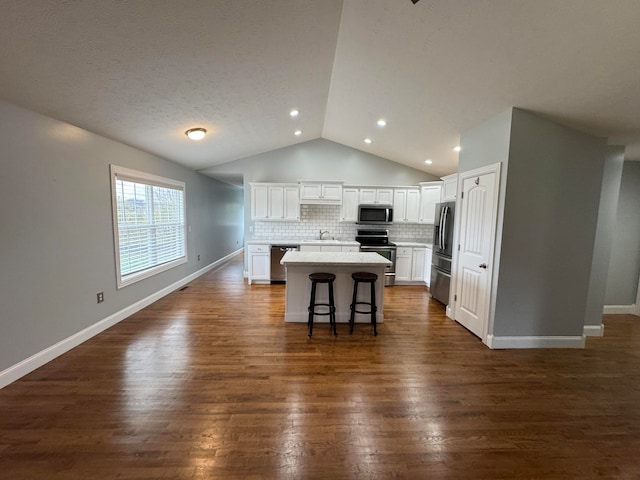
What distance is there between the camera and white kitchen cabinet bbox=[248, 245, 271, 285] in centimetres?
570

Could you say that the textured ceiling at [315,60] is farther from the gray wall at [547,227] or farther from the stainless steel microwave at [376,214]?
the stainless steel microwave at [376,214]

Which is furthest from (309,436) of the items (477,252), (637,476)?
(477,252)

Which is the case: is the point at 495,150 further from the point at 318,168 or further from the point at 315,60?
the point at 318,168

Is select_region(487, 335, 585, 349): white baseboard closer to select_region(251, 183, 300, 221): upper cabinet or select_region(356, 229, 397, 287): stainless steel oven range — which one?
select_region(356, 229, 397, 287): stainless steel oven range

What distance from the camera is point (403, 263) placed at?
5.84 meters

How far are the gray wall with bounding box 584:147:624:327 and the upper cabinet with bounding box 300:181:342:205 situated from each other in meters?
3.99

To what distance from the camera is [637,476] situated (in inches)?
62.6

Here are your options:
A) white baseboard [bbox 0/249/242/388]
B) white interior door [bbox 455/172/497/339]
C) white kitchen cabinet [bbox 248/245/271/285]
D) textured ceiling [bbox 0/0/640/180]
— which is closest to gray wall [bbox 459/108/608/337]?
white interior door [bbox 455/172/497/339]

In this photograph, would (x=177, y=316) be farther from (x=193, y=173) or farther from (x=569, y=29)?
(x=569, y=29)

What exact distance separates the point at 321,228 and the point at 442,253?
2718mm

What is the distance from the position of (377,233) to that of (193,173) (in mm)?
4300

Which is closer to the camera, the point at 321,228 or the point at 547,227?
the point at 547,227

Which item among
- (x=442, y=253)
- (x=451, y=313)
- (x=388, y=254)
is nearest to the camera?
(x=451, y=313)

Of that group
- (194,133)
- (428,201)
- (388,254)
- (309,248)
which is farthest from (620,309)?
(194,133)
